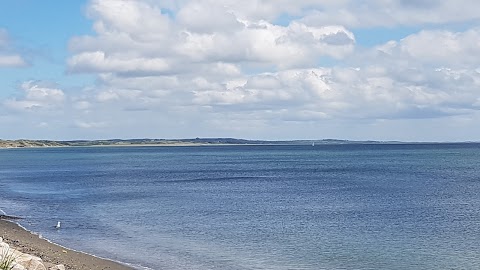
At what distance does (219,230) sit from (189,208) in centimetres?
1394

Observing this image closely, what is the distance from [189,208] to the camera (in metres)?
55.3

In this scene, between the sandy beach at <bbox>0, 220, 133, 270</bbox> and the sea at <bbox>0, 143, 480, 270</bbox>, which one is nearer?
the sandy beach at <bbox>0, 220, 133, 270</bbox>

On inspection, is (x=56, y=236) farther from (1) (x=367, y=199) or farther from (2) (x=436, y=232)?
(1) (x=367, y=199)

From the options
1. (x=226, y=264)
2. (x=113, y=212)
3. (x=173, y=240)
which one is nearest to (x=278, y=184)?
(x=113, y=212)

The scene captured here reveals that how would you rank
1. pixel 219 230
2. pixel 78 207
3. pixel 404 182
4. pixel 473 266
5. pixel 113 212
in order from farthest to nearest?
pixel 404 182 → pixel 78 207 → pixel 113 212 → pixel 219 230 → pixel 473 266

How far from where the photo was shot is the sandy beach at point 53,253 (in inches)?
1148

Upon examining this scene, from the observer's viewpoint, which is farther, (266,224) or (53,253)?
(266,224)

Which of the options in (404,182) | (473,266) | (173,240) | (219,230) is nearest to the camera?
(473,266)

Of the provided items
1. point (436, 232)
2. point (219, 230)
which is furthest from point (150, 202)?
point (436, 232)

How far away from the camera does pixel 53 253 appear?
105ft

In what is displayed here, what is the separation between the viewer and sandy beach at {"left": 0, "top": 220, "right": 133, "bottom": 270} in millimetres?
29153

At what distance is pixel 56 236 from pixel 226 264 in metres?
15.0

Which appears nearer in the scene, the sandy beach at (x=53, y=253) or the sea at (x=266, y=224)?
the sandy beach at (x=53, y=253)

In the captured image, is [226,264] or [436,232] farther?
[436,232]
